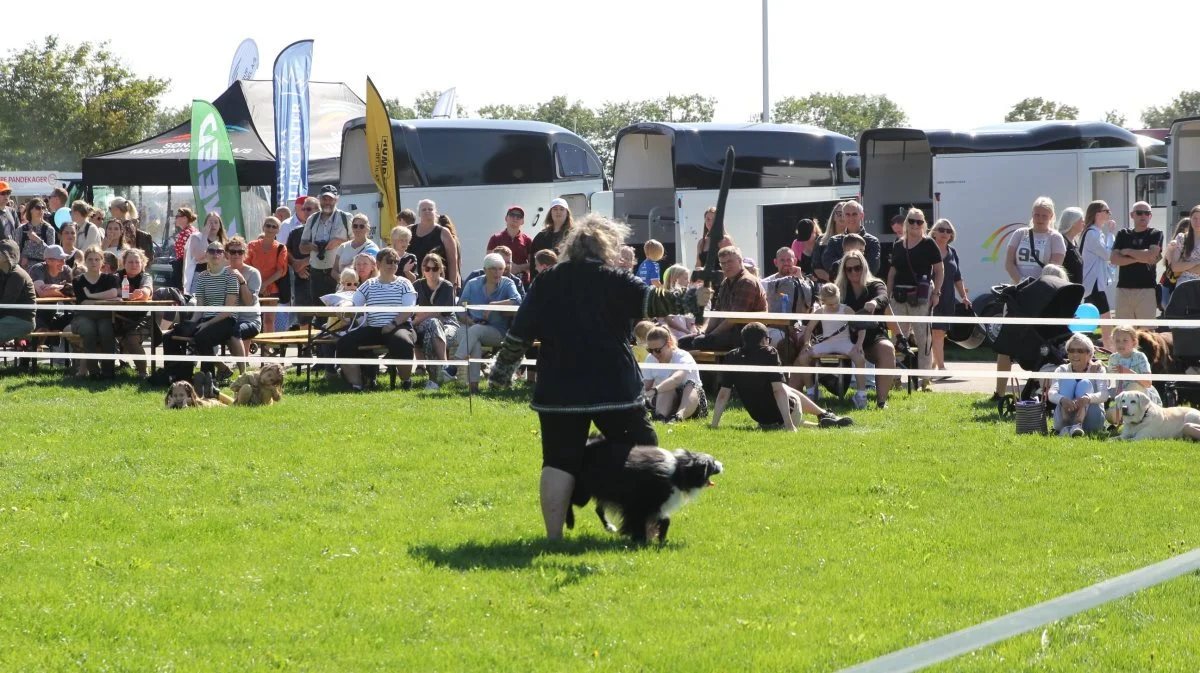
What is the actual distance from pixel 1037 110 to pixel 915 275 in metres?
69.3

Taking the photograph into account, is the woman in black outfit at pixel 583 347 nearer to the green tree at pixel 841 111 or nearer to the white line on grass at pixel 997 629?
the white line on grass at pixel 997 629

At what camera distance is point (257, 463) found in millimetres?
9352

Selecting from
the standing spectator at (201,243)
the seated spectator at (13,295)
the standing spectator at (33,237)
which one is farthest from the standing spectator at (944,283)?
the standing spectator at (33,237)

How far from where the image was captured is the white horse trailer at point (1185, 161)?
57.8ft

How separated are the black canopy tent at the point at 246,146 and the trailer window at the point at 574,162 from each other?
5.11 meters

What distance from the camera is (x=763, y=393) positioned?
11.1 metres

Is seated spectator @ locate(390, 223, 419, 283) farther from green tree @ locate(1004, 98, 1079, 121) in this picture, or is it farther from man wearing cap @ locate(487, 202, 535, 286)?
green tree @ locate(1004, 98, 1079, 121)

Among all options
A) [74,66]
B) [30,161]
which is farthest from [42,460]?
[30,161]

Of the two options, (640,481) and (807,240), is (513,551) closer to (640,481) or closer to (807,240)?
(640,481)

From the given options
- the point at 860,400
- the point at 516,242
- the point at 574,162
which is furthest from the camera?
the point at 574,162

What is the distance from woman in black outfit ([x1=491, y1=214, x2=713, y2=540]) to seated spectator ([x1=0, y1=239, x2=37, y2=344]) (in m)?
10.2

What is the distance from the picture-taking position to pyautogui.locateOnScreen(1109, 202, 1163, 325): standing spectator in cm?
1294

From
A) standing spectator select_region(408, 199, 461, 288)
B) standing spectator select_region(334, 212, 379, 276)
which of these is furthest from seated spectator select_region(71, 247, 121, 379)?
standing spectator select_region(408, 199, 461, 288)

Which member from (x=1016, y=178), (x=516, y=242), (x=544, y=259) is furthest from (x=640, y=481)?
(x=1016, y=178)
